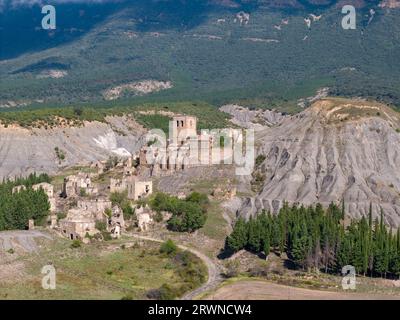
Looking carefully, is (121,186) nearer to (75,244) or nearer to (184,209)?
(184,209)

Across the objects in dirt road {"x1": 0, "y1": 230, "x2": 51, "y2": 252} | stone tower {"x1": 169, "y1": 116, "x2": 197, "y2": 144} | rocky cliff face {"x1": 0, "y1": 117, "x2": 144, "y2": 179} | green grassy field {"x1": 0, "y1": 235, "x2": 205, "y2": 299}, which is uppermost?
stone tower {"x1": 169, "y1": 116, "x2": 197, "y2": 144}

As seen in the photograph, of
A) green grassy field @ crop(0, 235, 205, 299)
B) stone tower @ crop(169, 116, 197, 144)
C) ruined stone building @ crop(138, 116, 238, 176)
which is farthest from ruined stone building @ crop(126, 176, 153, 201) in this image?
stone tower @ crop(169, 116, 197, 144)

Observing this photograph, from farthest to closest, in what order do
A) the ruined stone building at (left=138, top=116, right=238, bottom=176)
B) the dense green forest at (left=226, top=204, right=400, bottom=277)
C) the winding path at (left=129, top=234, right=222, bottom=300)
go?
1. the ruined stone building at (left=138, top=116, right=238, bottom=176)
2. the dense green forest at (left=226, top=204, right=400, bottom=277)
3. the winding path at (left=129, top=234, right=222, bottom=300)

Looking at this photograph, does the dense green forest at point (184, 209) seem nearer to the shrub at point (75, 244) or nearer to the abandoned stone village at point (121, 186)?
the abandoned stone village at point (121, 186)

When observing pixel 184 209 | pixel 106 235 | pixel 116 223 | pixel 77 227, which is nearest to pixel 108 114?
pixel 184 209

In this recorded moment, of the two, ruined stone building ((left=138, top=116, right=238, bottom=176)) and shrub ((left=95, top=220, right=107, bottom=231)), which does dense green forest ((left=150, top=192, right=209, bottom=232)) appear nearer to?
shrub ((left=95, top=220, right=107, bottom=231))
